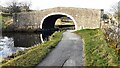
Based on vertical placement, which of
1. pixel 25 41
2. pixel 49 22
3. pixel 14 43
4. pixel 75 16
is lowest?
pixel 49 22

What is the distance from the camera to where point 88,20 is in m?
46.5

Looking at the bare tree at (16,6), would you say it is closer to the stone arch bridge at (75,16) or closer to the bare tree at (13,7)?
the bare tree at (13,7)

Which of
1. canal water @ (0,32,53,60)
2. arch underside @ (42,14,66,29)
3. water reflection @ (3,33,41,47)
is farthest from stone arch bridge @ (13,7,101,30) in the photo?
canal water @ (0,32,53,60)

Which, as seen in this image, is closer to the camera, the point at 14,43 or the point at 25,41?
the point at 14,43

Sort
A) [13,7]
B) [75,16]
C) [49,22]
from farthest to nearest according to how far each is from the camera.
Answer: [13,7] < [49,22] < [75,16]

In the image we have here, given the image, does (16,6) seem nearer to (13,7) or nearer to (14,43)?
(13,7)

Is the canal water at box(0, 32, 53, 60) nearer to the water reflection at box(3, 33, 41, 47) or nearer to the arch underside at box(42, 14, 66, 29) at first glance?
the water reflection at box(3, 33, 41, 47)

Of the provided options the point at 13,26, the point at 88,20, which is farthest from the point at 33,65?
the point at 13,26

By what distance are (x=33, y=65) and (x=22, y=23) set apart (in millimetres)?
39803

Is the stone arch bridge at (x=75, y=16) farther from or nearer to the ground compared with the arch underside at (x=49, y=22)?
farther from the ground

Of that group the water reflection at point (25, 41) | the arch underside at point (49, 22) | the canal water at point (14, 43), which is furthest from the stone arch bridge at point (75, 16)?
the canal water at point (14, 43)

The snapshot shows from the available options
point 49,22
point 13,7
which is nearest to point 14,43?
point 49,22

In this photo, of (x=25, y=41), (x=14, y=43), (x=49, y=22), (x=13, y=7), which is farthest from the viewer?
(x=13, y=7)

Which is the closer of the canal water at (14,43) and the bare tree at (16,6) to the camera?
the canal water at (14,43)
